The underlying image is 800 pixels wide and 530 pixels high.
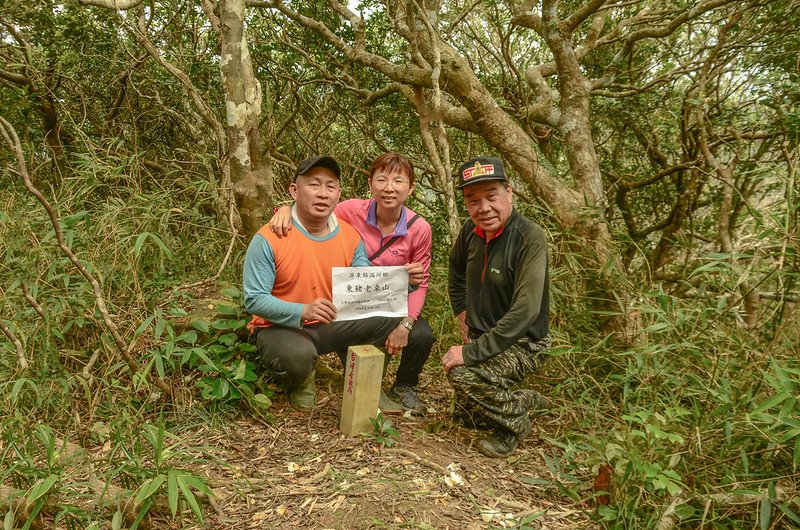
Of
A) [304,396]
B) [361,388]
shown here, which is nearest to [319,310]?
[361,388]

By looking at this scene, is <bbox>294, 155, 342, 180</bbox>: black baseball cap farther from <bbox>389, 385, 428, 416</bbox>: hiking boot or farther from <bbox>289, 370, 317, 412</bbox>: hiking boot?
<bbox>389, 385, 428, 416</bbox>: hiking boot

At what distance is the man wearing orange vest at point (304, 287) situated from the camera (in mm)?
2969

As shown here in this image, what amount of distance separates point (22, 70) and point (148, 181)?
1764mm

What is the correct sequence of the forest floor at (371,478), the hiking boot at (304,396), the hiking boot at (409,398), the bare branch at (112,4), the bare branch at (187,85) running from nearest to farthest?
1. the forest floor at (371,478)
2. the hiking boot at (304,396)
3. the hiking boot at (409,398)
4. the bare branch at (187,85)
5. the bare branch at (112,4)

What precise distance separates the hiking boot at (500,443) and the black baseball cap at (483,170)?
1.42m

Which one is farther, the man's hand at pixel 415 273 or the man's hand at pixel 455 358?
the man's hand at pixel 415 273

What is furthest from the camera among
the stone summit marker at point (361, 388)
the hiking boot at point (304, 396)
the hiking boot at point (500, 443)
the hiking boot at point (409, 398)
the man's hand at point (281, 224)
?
the hiking boot at point (409, 398)

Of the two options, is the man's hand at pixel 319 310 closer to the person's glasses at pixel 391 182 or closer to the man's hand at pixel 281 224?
the man's hand at pixel 281 224

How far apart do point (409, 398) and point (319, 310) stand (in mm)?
902

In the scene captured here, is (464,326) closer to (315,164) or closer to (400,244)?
(400,244)

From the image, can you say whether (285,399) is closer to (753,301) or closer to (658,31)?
(753,301)

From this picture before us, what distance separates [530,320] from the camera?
9.07 feet

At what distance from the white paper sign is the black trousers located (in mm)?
61

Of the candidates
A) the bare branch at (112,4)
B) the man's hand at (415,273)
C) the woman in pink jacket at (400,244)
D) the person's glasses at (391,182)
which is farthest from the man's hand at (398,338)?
A: the bare branch at (112,4)
